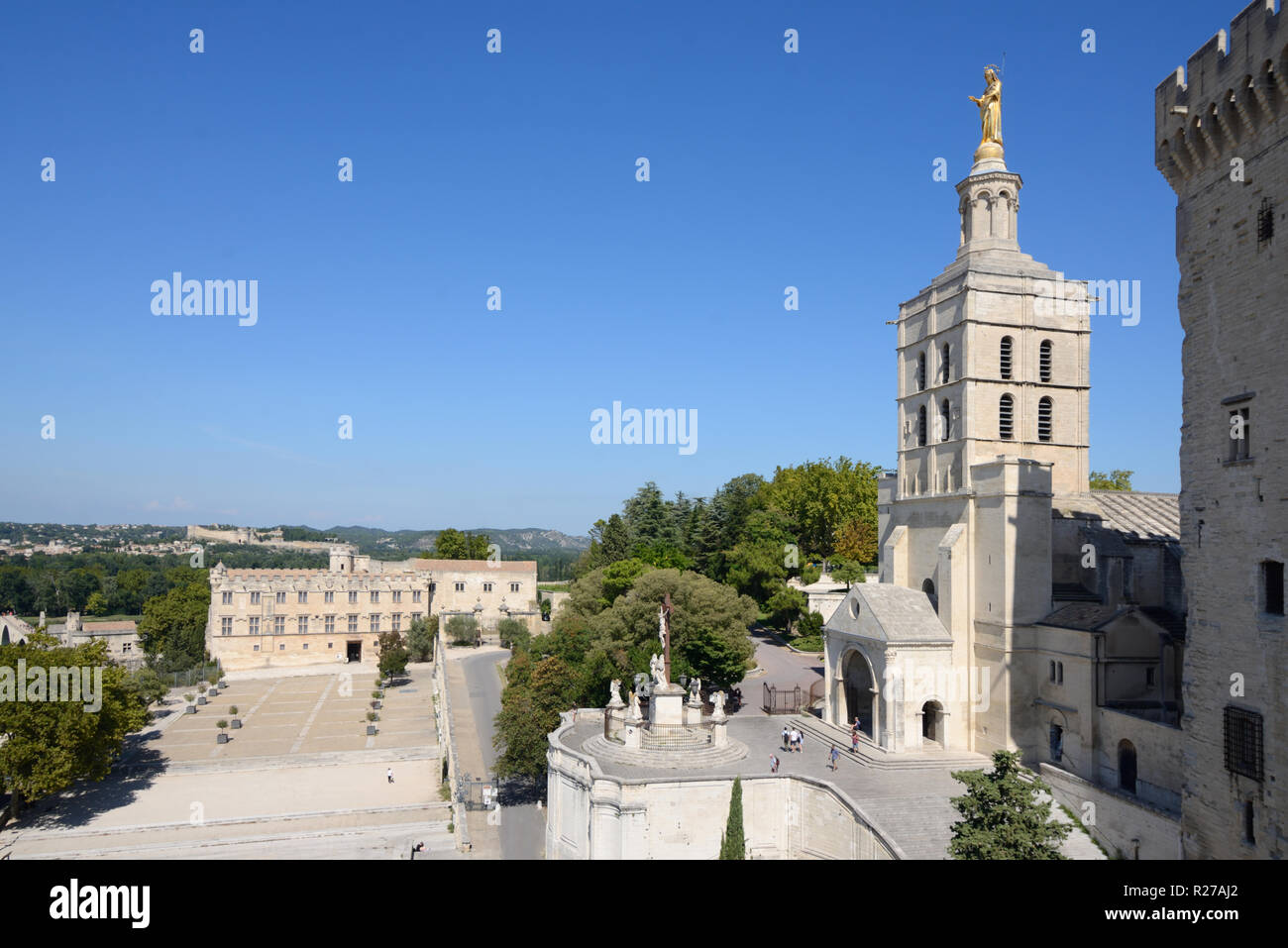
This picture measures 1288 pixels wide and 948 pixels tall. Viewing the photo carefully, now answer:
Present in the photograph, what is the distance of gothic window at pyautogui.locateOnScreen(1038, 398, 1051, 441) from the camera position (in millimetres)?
33375

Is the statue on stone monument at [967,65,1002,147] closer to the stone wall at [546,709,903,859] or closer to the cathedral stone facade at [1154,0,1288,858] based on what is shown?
the cathedral stone facade at [1154,0,1288,858]

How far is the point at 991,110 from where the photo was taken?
34844 millimetres

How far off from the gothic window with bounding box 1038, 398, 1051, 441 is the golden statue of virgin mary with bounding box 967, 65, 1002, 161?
1024 centimetres

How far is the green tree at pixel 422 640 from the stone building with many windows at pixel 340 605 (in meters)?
1.61

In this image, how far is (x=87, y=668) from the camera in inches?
1473

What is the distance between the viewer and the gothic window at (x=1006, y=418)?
109 feet

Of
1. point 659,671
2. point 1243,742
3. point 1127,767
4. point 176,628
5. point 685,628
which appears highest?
point 1243,742

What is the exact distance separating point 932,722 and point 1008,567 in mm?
6778

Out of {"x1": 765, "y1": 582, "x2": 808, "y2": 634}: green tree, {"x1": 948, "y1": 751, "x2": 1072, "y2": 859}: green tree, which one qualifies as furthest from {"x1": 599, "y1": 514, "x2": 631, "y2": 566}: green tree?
{"x1": 948, "y1": 751, "x2": 1072, "y2": 859}: green tree

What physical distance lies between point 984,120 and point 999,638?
821 inches

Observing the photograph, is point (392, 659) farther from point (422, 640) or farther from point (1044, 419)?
point (1044, 419)

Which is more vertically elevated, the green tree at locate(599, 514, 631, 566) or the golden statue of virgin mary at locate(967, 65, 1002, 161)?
the golden statue of virgin mary at locate(967, 65, 1002, 161)

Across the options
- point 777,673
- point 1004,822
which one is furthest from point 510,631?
point 1004,822

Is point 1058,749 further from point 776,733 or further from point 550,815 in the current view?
point 550,815
